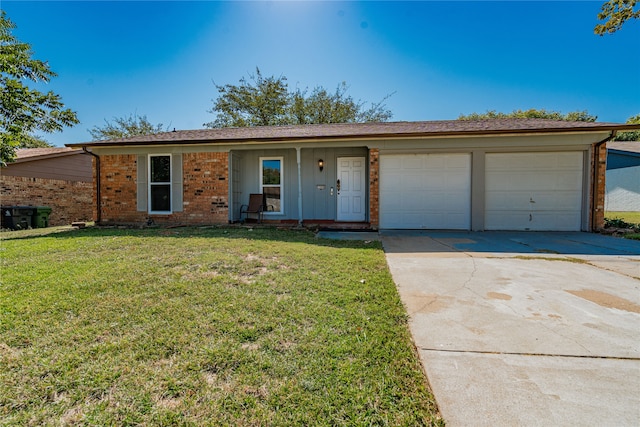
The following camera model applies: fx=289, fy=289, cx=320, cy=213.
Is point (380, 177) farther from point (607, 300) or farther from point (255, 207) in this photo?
point (607, 300)

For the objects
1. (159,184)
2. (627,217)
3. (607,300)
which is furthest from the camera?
(627,217)

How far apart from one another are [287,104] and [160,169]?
525 inches

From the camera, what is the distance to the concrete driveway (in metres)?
1.49

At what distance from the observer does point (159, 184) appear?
29.8 ft

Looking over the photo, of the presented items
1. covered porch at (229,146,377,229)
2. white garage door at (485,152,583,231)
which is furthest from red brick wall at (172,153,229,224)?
white garage door at (485,152,583,231)

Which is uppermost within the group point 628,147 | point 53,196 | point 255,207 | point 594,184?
point 628,147

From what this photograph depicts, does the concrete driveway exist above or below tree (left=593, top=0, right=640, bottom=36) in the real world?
below

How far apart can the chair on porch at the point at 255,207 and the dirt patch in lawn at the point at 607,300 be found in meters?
7.67

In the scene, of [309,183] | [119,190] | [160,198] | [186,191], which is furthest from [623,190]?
[119,190]

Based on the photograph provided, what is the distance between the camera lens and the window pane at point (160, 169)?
909 cm

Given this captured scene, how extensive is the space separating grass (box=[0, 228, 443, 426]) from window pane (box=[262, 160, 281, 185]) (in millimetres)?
5827

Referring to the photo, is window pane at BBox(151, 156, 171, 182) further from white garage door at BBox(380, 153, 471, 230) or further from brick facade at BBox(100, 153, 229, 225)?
white garage door at BBox(380, 153, 471, 230)

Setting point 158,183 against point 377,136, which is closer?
point 377,136

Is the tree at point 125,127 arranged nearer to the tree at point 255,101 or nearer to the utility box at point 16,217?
the tree at point 255,101
